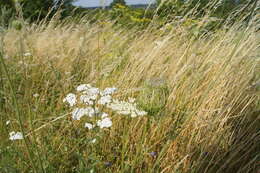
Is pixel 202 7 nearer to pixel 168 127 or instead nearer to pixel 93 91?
pixel 168 127

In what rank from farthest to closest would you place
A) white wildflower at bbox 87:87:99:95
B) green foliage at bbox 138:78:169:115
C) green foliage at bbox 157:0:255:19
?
green foliage at bbox 157:0:255:19
white wildflower at bbox 87:87:99:95
green foliage at bbox 138:78:169:115

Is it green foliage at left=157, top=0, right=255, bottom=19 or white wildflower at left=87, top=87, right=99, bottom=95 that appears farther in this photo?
green foliage at left=157, top=0, right=255, bottom=19

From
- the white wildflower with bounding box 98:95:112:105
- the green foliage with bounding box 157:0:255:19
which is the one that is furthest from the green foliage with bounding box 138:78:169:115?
the green foliage with bounding box 157:0:255:19

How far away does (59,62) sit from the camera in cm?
272

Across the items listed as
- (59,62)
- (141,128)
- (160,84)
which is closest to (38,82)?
(59,62)

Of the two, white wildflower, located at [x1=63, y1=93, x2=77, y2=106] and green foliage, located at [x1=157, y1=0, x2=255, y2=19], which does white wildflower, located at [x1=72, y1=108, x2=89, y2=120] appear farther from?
green foliage, located at [x1=157, y1=0, x2=255, y2=19]

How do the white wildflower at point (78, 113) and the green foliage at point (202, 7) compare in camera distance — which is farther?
the green foliage at point (202, 7)

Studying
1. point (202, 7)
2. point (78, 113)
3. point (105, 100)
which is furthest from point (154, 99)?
point (202, 7)

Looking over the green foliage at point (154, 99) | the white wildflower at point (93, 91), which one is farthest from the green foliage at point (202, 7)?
the white wildflower at point (93, 91)

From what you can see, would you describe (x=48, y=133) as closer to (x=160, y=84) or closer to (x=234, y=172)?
(x=160, y=84)

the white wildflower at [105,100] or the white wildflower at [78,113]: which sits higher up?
the white wildflower at [105,100]

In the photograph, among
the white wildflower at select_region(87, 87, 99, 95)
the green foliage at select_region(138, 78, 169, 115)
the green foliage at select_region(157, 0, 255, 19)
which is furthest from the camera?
the green foliage at select_region(157, 0, 255, 19)

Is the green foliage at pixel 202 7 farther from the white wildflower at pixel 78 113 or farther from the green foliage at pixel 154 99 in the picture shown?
the white wildflower at pixel 78 113

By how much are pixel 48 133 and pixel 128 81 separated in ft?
2.29
